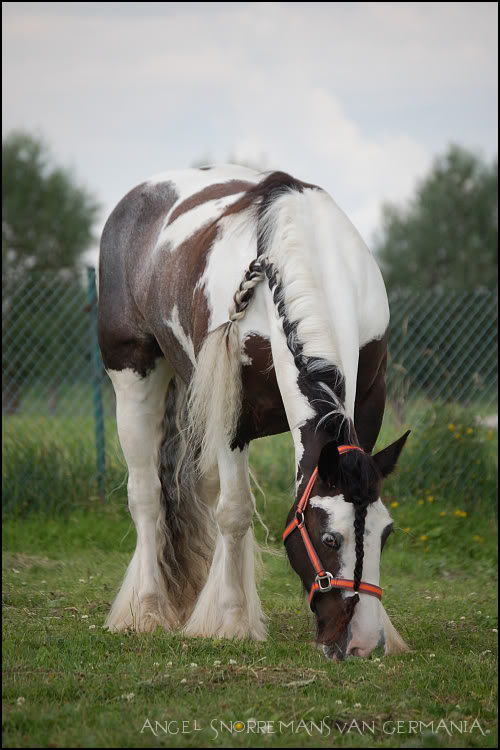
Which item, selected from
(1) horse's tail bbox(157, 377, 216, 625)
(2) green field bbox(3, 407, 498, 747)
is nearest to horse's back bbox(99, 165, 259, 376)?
(1) horse's tail bbox(157, 377, 216, 625)

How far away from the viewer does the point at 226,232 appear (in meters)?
3.72

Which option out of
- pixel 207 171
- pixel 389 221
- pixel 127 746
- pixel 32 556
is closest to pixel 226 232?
pixel 207 171

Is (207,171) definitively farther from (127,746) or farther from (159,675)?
(127,746)

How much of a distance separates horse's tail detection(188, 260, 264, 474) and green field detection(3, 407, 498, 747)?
0.81 metres

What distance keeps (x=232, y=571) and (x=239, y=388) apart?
3.04 ft

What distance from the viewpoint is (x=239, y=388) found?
11.1 feet

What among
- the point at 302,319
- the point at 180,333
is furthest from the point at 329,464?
the point at 180,333

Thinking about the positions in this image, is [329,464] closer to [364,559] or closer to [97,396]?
[364,559]

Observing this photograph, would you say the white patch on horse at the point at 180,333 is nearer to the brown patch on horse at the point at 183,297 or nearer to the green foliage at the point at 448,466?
the brown patch on horse at the point at 183,297

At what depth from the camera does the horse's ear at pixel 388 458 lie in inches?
117

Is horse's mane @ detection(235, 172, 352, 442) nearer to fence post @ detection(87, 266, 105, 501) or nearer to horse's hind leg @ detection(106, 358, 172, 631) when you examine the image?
horse's hind leg @ detection(106, 358, 172, 631)

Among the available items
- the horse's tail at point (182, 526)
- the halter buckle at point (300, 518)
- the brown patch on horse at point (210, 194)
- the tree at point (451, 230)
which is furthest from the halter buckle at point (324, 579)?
the tree at point (451, 230)

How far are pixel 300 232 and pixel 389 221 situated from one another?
849 inches

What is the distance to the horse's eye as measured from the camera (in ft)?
9.20
